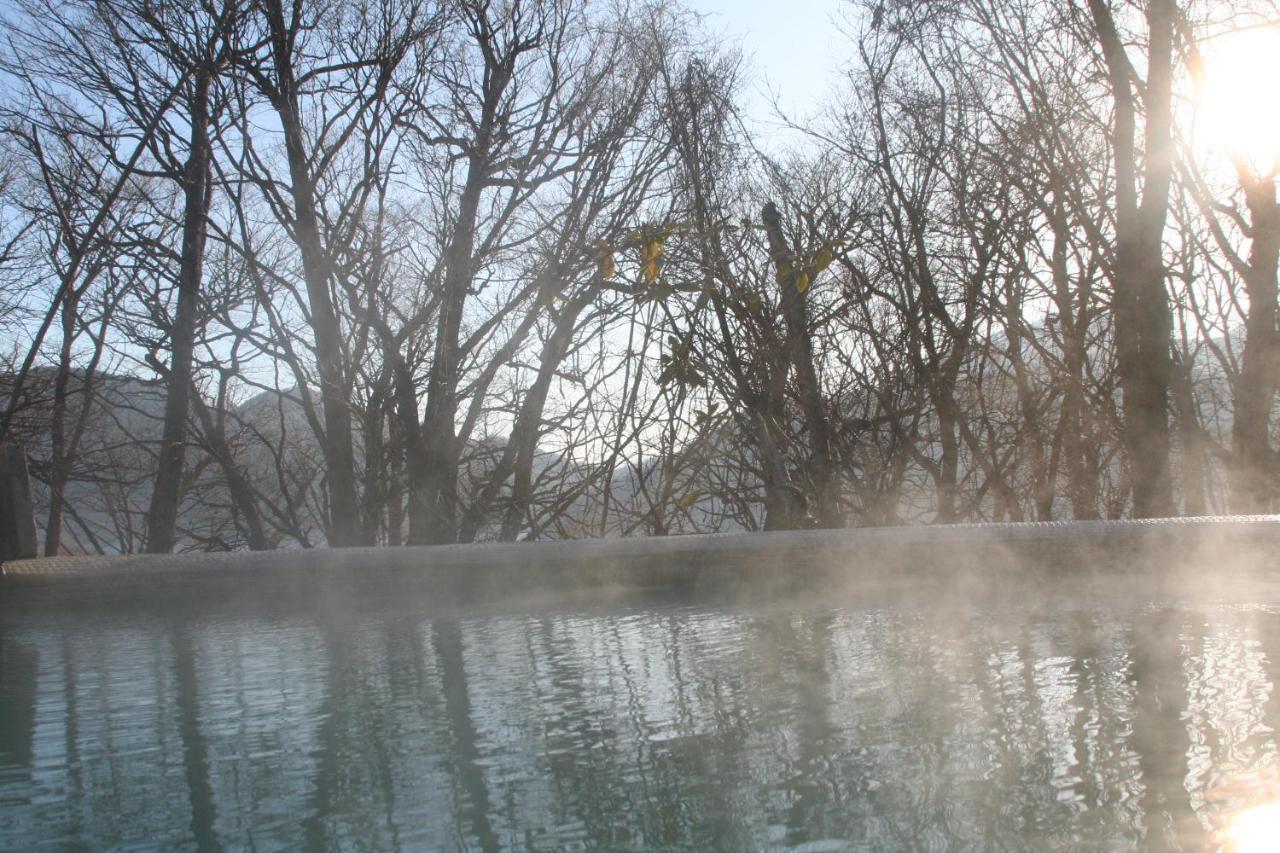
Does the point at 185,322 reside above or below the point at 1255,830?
above

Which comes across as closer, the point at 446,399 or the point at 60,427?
the point at 446,399

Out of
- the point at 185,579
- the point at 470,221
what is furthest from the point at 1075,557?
the point at 470,221

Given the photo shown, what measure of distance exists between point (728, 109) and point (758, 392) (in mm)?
1601

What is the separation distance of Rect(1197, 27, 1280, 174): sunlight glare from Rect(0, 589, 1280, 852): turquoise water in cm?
410

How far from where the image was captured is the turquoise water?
1.19 meters

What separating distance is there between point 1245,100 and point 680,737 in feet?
18.4

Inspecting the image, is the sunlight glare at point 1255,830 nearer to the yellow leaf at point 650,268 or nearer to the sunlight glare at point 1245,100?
the yellow leaf at point 650,268

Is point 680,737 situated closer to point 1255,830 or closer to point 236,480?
point 1255,830

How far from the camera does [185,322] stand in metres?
6.75

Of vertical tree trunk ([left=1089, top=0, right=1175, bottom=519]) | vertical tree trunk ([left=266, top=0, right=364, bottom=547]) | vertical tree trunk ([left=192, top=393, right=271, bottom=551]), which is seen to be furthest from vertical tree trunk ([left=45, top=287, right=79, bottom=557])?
vertical tree trunk ([left=1089, top=0, right=1175, bottom=519])

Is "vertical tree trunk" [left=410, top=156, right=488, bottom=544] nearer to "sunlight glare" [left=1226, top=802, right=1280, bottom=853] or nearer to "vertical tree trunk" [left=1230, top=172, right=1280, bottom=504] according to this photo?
"vertical tree trunk" [left=1230, top=172, right=1280, bottom=504]

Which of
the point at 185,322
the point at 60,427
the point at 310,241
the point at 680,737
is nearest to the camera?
the point at 680,737

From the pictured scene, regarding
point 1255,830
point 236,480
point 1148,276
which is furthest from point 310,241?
point 1255,830

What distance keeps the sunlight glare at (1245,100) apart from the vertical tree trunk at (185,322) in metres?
5.18
